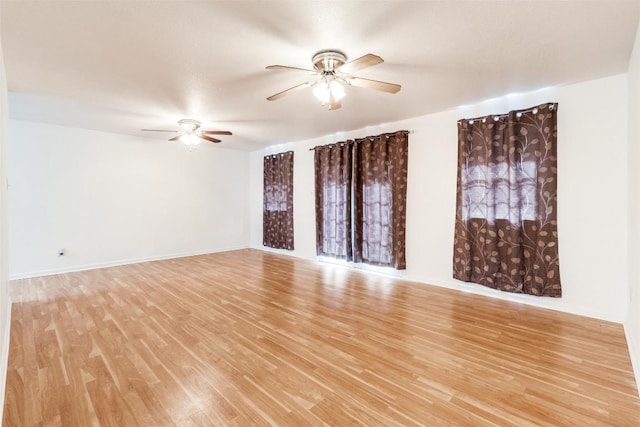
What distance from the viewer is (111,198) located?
5.72m

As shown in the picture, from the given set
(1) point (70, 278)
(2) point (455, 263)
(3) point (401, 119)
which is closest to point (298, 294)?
(2) point (455, 263)

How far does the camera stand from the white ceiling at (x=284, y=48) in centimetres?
198

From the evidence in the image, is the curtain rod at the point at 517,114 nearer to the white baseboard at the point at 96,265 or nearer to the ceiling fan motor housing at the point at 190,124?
the ceiling fan motor housing at the point at 190,124

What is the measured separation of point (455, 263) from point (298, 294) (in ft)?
7.37

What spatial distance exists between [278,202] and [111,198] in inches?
133

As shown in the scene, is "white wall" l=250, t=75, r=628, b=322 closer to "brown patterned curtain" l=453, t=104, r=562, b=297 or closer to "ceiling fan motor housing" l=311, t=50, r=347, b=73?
"brown patterned curtain" l=453, t=104, r=562, b=297

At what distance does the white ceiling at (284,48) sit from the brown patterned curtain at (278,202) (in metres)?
2.89

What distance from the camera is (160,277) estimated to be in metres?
4.86

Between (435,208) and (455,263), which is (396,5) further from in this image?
(455,263)

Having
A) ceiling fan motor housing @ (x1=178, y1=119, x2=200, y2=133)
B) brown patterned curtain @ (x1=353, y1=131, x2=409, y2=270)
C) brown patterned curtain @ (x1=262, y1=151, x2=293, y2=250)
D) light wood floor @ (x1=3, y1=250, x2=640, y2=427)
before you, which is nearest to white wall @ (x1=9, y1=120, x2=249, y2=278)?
brown patterned curtain @ (x1=262, y1=151, x2=293, y2=250)

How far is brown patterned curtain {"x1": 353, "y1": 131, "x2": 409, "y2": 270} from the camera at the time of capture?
4.66m

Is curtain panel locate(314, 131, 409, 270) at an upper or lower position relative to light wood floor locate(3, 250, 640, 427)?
upper

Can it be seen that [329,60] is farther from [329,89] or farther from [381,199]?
[381,199]

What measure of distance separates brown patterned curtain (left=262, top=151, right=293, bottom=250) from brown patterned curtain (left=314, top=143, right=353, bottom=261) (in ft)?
3.20
